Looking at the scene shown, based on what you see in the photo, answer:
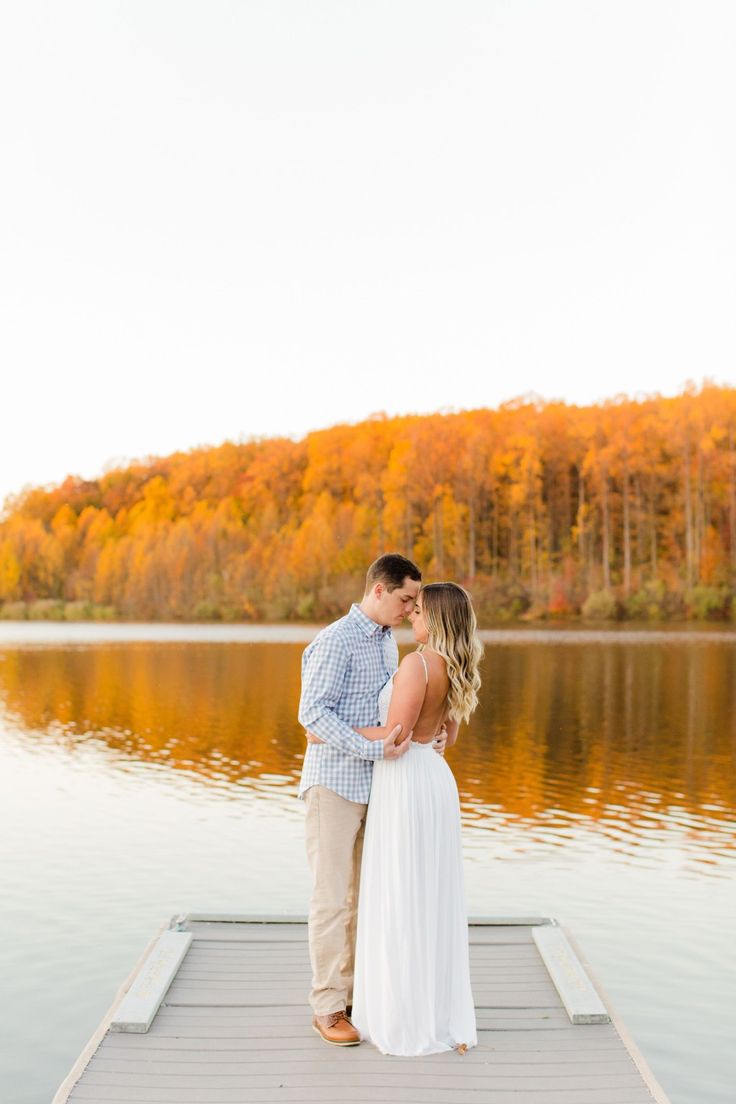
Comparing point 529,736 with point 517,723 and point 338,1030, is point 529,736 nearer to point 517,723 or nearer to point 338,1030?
point 517,723

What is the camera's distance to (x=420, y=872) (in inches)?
191

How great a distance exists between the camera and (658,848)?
11336 millimetres

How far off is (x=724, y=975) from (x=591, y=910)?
1710 millimetres

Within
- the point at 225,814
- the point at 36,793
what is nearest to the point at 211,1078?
the point at 225,814

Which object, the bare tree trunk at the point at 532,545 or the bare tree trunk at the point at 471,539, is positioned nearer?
the bare tree trunk at the point at 532,545

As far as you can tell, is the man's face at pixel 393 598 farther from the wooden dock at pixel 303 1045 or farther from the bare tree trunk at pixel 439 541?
the bare tree trunk at pixel 439 541

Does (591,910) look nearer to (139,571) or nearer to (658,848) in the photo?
(658,848)

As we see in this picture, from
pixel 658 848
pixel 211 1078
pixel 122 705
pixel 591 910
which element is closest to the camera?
pixel 211 1078

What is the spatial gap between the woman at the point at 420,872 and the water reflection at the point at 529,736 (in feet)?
20.3

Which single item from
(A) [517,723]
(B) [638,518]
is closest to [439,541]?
(B) [638,518]

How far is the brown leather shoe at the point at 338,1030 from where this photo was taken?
489cm

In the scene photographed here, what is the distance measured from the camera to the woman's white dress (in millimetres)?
4801

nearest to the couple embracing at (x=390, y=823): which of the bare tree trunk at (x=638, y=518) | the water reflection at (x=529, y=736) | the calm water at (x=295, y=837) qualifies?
the calm water at (x=295, y=837)

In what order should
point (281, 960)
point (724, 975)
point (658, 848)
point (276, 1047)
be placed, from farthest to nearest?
point (658, 848) → point (724, 975) → point (281, 960) → point (276, 1047)
